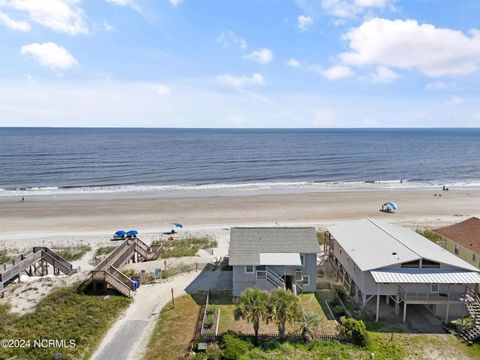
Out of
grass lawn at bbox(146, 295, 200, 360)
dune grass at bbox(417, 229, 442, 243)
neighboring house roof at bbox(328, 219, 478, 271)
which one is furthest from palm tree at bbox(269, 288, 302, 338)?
dune grass at bbox(417, 229, 442, 243)

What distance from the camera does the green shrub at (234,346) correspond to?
17.6 metres

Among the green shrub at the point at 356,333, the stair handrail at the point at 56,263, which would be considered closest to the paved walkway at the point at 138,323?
the stair handrail at the point at 56,263

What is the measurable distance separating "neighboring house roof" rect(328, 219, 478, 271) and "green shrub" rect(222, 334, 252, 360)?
869cm

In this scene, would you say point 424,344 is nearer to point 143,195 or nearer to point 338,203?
point 338,203

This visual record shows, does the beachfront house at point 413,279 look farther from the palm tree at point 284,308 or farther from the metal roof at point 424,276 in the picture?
the palm tree at point 284,308

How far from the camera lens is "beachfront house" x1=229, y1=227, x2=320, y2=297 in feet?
81.1

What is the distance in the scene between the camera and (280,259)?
2492 centimetres

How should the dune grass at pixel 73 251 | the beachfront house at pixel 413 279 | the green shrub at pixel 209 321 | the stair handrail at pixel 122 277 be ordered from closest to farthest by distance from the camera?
the green shrub at pixel 209 321, the beachfront house at pixel 413 279, the stair handrail at pixel 122 277, the dune grass at pixel 73 251

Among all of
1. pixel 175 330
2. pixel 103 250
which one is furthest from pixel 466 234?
pixel 103 250

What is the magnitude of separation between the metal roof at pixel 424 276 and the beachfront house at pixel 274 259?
4.85 metres

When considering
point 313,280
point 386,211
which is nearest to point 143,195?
point 386,211

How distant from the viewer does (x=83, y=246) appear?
1435 inches

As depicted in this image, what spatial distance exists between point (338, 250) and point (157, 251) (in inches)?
644

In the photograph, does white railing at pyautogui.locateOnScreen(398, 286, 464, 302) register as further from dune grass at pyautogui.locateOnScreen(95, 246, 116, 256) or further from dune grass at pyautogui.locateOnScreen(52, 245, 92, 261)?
dune grass at pyautogui.locateOnScreen(52, 245, 92, 261)
